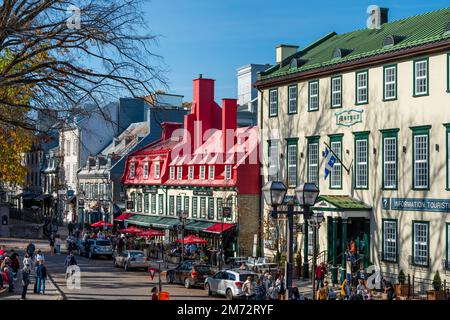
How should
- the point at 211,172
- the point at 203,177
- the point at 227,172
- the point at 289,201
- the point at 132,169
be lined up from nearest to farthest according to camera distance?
the point at 289,201 < the point at 227,172 < the point at 211,172 < the point at 203,177 < the point at 132,169

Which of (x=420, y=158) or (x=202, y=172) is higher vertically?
(x=420, y=158)

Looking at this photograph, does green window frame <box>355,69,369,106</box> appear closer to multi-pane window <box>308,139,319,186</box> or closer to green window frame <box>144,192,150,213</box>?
multi-pane window <box>308,139,319,186</box>

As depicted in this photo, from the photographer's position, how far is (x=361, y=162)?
113 feet

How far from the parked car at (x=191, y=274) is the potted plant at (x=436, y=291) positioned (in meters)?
10.4

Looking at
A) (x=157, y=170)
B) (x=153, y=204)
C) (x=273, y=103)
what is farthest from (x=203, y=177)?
(x=273, y=103)

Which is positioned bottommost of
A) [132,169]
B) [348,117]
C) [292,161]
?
[292,161]

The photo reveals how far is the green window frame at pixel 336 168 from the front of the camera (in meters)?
35.8

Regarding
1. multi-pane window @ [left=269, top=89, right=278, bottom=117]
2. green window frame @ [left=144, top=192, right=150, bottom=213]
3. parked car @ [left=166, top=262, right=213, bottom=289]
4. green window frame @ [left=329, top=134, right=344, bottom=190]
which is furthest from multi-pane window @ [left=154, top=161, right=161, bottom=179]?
green window frame @ [left=329, top=134, right=344, bottom=190]

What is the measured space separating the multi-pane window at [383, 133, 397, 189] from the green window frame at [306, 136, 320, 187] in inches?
207

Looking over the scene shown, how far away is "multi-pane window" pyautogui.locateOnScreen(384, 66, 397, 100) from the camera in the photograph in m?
32.5

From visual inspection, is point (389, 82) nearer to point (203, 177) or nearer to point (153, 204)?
point (203, 177)

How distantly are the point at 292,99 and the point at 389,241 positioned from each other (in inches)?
436
